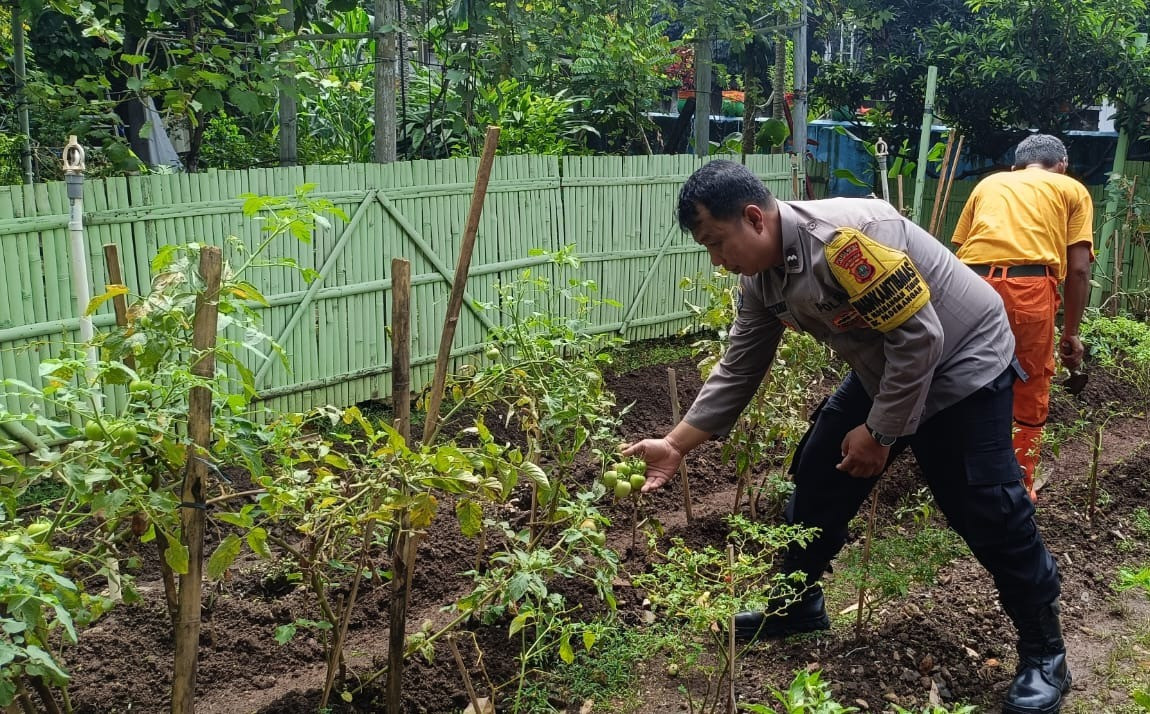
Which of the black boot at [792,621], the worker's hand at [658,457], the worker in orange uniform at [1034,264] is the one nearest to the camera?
the worker's hand at [658,457]

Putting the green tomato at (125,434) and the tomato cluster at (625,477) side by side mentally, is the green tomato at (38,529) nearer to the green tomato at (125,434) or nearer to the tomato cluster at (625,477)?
the green tomato at (125,434)

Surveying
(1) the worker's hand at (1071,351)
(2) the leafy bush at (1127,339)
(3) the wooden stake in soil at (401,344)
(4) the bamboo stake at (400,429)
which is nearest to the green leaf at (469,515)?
(4) the bamboo stake at (400,429)

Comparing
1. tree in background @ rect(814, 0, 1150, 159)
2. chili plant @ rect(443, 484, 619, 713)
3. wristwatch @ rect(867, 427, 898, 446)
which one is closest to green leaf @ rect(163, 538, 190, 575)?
chili plant @ rect(443, 484, 619, 713)

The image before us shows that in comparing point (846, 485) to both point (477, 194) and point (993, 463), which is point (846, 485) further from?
point (477, 194)

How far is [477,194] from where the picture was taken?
10.2 ft

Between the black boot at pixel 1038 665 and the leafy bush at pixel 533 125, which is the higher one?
the leafy bush at pixel 533 125

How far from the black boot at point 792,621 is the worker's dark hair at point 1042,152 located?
2.95 meters

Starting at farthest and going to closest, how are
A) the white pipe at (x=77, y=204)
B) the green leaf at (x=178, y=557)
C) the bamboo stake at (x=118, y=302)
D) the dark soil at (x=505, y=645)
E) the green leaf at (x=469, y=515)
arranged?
1. the white pipe at (x=77, y=204)
2. the dark soil at (x=505, y=645)
3. the bamboo stake at (x=118, y=302)
4. the green leaf at (x=469, y=515)
5. the green leaf at (x=178, y=557)

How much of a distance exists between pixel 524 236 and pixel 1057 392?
4.13 metres

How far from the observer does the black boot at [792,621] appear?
397 cm

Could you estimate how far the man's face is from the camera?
3139 mm

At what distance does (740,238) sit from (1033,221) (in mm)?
2768

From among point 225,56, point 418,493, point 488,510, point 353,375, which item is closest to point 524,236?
point 353,375

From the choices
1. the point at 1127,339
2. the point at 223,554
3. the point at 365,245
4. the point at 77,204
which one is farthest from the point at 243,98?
the point at 1127,339
